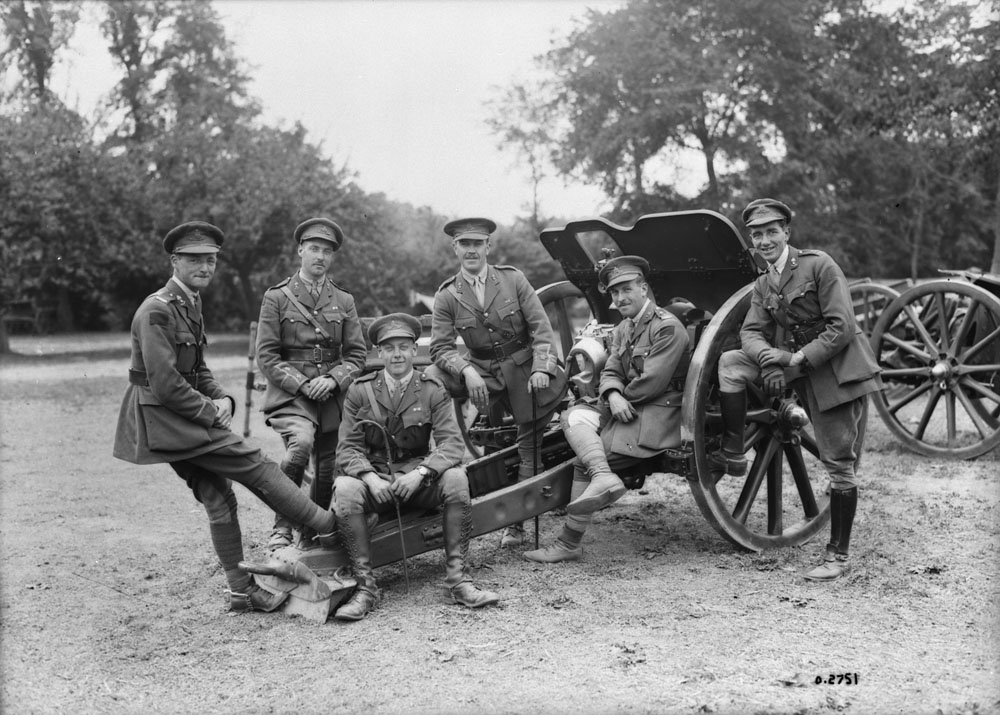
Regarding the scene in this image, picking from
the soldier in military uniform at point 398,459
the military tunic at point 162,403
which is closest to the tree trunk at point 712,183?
the soldier in military uniform at point 398,459

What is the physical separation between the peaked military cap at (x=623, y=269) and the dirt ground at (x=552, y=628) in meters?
1.44

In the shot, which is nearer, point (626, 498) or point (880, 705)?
point (880, 705)

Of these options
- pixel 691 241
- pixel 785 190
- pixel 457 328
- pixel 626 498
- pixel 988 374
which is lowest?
pixel 626 498

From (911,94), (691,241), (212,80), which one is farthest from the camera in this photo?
(212,80)

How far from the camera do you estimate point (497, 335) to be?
4.91 m

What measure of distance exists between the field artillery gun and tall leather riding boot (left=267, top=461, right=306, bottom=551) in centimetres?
44

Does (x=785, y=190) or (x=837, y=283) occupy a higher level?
(x=785, y=190)

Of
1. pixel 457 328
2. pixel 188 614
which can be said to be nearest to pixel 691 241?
pixel 457 328

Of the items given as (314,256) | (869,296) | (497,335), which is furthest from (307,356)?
(869,296)

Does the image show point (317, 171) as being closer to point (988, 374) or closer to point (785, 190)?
point (785, 190)

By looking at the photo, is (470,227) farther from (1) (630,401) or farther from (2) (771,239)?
(2) (771,239)

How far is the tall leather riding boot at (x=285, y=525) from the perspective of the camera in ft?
15.0

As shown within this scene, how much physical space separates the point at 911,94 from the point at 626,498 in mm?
12288

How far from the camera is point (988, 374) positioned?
7.15 metres
